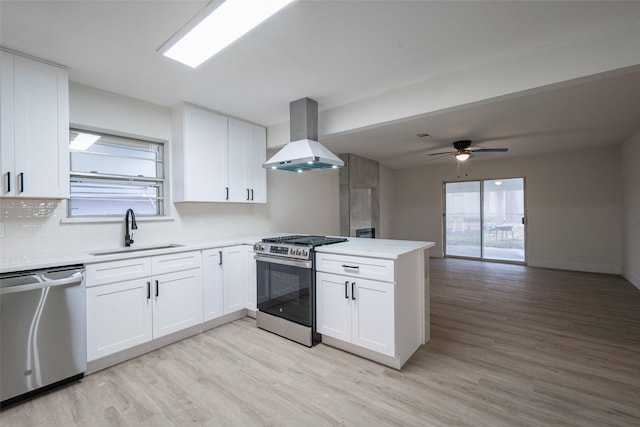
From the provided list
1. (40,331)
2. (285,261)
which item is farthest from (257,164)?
(40,331)

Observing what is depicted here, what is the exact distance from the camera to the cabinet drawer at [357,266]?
89.4 inches

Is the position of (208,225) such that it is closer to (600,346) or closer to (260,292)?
(260,292)

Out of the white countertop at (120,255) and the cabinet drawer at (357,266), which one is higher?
the white countertop at (120,255)

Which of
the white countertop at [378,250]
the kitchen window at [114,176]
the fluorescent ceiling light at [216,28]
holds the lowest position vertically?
the white countertop at [378,250]

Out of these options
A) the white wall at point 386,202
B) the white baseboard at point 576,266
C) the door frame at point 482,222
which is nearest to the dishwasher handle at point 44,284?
the white wall at point 386,202

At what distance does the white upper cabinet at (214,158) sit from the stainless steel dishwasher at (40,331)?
56.3 inches

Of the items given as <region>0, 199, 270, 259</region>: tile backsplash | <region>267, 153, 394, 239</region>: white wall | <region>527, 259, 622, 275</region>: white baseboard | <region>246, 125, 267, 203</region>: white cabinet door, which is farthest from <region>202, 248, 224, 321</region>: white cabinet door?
<region>527, 259, 622, 275</region>: white baseboard

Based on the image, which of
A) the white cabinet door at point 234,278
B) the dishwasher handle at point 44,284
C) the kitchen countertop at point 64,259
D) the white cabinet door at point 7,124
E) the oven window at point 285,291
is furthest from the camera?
the white cabinet door at point 234,278

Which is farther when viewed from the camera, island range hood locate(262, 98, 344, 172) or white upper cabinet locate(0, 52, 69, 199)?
island range hood locate(262, 98, 344, 172)

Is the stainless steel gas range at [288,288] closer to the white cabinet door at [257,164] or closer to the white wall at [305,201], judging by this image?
the white cabinet door at [257,164]

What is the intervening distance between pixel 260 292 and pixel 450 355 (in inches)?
76.5

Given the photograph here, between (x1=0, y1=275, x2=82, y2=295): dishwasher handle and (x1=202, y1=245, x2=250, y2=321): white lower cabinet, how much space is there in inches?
42.1

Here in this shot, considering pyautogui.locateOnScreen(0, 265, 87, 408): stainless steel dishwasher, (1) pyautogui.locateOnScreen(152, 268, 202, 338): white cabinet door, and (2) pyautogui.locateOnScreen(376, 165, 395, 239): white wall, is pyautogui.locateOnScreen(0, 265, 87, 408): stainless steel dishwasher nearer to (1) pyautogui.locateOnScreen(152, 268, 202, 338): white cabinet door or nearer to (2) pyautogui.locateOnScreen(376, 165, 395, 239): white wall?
(1) pyautogui.locateOnScreen(152, 268, 202, 338): white cabinet door

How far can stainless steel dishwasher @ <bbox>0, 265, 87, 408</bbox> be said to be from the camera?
6.13ft
